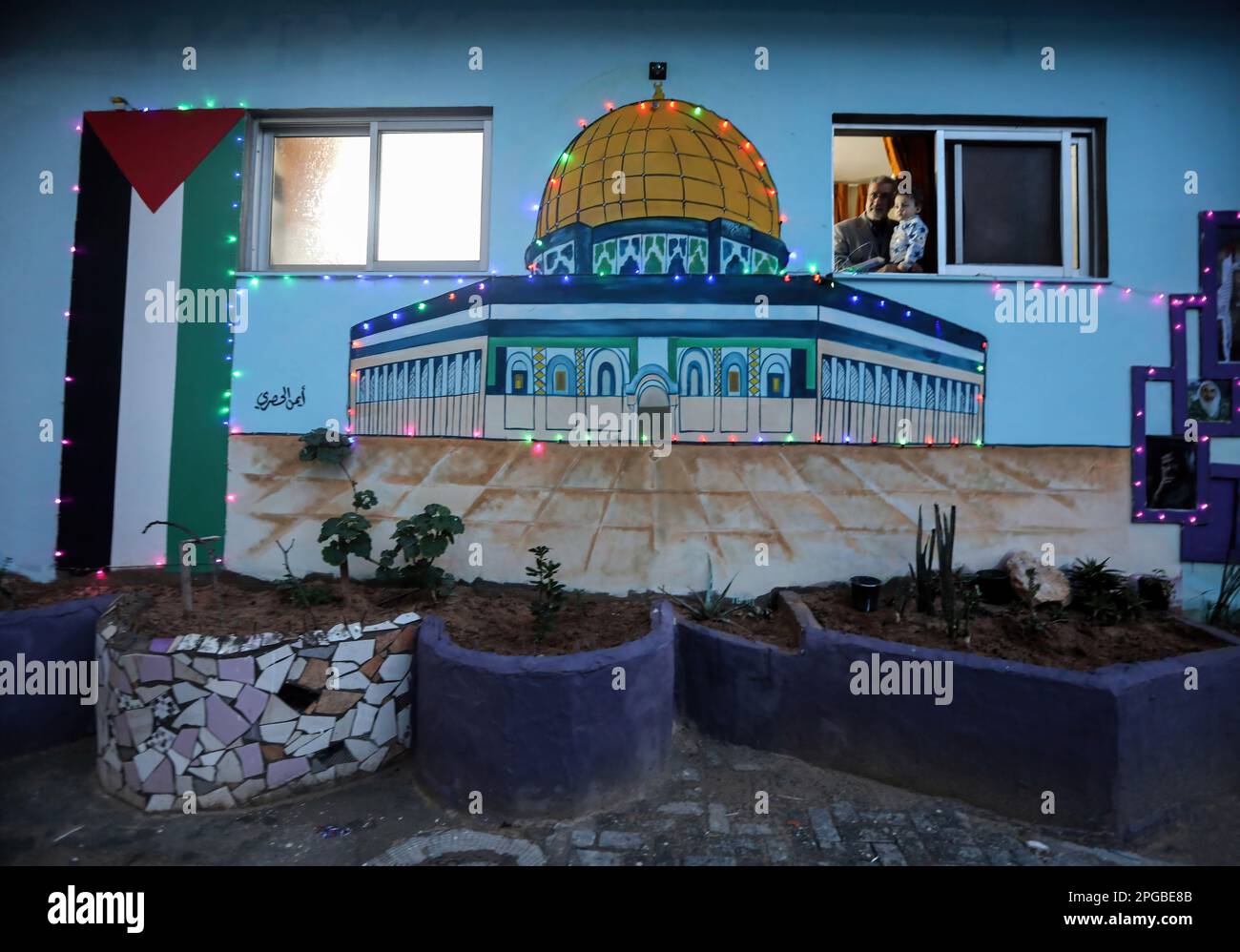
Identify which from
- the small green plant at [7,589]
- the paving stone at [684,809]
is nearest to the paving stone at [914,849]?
the paving stone at [684,809]

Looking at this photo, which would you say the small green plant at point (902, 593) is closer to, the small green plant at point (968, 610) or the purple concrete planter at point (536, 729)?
the small green plant at point (968, 610)

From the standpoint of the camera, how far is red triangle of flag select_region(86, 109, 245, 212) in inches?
170

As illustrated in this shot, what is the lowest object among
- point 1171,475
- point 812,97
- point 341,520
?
point 341,520

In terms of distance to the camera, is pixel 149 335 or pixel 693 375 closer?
pixel 693 375

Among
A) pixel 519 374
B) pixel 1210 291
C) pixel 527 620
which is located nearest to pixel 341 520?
pixel 527 620

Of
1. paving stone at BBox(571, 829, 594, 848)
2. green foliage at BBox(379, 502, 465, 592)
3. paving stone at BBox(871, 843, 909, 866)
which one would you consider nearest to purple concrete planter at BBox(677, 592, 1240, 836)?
paving stone at BBox(871, 843, 909, 866)

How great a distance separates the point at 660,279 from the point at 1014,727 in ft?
10.3

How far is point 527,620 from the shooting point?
362 cm

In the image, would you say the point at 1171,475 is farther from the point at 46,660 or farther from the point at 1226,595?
the point at 46,660

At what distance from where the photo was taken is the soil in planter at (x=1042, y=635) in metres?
3.26

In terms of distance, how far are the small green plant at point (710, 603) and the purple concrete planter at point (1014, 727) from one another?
0.34 meters
